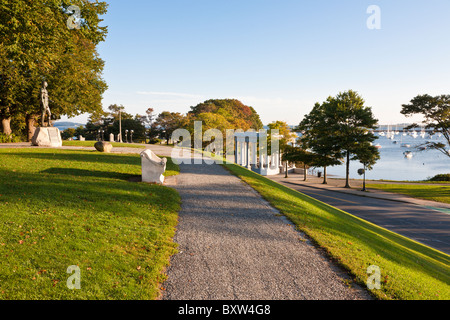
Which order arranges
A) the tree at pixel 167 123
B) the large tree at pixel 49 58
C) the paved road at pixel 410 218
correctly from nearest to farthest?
the large tree at pixel 49 58, the paved road at pixel 410 218, the tree at pixel 167 123

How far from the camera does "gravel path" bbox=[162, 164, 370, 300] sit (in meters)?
5.19

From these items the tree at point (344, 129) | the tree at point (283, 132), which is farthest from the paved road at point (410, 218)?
the tree at point (283, 132)

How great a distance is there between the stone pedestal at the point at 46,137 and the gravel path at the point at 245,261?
19.7 meters

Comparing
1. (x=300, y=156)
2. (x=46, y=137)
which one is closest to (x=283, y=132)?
(x=300, y=156)

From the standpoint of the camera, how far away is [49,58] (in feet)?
54.4

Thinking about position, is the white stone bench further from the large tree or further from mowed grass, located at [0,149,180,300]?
the large tree

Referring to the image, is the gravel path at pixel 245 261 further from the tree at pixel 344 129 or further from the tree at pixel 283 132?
the tree at pixel 283 132

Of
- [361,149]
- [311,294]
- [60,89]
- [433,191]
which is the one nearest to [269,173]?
[361,149]

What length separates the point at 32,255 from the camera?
5.69 metres

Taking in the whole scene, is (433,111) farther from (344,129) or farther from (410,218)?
(410,218)

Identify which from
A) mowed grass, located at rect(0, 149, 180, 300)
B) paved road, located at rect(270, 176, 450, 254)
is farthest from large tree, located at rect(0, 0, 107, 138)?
paved road, located at rect(270, 176, 450, 254)

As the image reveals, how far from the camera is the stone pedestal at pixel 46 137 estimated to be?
2352cm

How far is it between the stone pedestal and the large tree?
4992 millimetres

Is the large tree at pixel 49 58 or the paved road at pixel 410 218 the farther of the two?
the paved road at pixel 410 218
